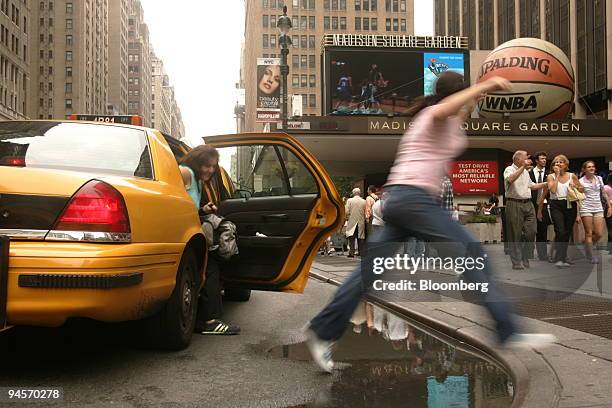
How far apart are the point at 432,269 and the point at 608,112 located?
3497 cm

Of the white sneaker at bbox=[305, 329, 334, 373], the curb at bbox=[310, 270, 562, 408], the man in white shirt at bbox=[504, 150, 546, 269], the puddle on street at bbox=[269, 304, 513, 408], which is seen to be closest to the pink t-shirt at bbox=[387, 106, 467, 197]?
the curb at bbox=[310, 270, 562, 408]

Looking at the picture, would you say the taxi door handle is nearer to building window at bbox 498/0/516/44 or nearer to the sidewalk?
the sidewalk

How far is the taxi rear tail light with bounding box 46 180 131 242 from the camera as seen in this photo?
3213 millimetres

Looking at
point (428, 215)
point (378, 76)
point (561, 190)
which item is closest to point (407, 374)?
point (428, 215)

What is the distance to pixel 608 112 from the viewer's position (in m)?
35.7

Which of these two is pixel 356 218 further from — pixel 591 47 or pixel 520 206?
pixel 591 47

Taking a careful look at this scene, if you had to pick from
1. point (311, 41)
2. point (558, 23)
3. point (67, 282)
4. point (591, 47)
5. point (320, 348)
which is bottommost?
point (320, 348)

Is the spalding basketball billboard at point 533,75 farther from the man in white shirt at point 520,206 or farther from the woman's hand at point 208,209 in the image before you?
the woman's hand at point 208,209

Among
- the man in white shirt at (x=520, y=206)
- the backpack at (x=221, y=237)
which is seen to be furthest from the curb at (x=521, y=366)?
the man in white shirt at (x=520, y=206)

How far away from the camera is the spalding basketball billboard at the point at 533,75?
65.6 feet

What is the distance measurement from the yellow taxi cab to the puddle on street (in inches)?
34.3

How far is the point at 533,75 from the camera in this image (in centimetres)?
1995

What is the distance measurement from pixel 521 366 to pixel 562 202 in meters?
6.09

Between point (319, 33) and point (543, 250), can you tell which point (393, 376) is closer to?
point (543, 250)
